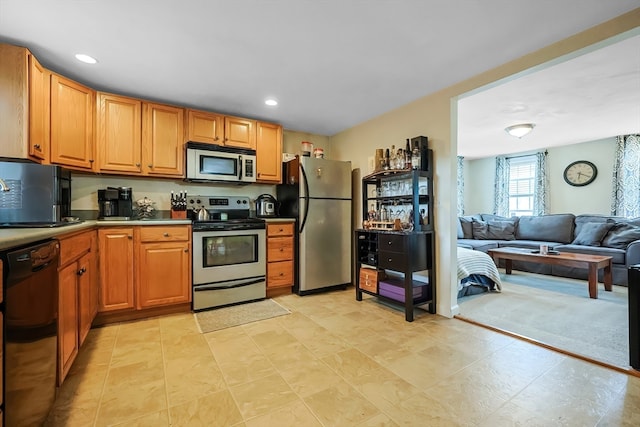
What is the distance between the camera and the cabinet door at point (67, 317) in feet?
5.08

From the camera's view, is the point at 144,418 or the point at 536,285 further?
the point at 536,285

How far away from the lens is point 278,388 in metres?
1.69

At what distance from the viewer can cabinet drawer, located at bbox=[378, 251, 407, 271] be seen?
9.07 ft

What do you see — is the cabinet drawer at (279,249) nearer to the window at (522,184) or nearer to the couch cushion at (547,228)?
the couch cushion at (547,228)

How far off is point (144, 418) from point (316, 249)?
2400 millimetres

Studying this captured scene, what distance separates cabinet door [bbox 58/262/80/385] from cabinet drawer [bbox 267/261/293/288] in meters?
1.88

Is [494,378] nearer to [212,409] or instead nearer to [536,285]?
[212,409]

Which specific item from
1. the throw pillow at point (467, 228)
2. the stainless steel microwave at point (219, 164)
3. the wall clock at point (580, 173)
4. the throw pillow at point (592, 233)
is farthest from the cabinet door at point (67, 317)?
the wall clock at point (580, 173)

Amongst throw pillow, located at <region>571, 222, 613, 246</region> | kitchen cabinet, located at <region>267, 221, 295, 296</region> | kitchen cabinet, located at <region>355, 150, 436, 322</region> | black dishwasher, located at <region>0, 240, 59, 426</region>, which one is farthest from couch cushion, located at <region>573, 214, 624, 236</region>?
black dishwasher, located at <region>0, 240, 59, 426</region>

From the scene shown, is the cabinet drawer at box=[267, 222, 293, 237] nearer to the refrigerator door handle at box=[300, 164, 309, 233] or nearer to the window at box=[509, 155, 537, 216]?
the refrigerator door handle at box=[300, 164, 309, 233]

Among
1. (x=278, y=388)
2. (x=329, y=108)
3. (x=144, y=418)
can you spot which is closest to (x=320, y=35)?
(x=329, y=108)

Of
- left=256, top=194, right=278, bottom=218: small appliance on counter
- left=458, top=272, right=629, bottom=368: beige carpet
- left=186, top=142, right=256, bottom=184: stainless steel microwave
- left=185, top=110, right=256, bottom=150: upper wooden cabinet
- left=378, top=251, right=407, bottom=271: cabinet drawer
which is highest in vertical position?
left=185, top=110, right=256, bottom=150: upper wooden cabinet

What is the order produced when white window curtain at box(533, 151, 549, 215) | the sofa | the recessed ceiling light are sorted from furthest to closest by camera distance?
1. white window curtain at box(533, 151, 549, 215)
2. the sofa
3. the recessed ceiling light

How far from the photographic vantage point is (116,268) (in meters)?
2.60
